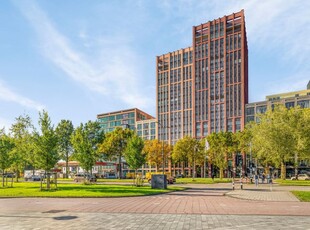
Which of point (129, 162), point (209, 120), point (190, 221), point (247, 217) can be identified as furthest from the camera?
point (209, 120)

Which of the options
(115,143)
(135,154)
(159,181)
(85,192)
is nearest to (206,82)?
(115,143)

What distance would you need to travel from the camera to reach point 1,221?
13852mm

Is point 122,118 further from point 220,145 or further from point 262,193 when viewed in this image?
point 262,193

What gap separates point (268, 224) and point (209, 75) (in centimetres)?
11896

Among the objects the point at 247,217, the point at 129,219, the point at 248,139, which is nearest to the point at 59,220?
the point at 129,219

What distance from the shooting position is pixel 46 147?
113 ft

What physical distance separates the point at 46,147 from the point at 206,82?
4013 inches

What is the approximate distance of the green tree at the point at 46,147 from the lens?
3438 centimetres

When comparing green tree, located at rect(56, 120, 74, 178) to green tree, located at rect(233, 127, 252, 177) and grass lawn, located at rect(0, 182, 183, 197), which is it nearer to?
green tree, located at rect(233, 127, 252, 177)

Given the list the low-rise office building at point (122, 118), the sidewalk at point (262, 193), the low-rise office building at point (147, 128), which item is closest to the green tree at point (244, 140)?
the sidewalk at point (262, 193)

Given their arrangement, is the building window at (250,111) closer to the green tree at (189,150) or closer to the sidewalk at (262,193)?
the green tree at (189,150)

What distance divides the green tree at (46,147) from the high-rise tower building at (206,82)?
8075 centimetres

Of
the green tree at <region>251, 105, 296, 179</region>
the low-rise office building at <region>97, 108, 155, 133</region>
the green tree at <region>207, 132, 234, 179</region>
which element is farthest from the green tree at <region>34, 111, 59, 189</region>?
the low-rise office building at <region>97, 108, 155, 133</region>

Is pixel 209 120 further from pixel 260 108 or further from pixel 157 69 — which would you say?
pixel 157 69
